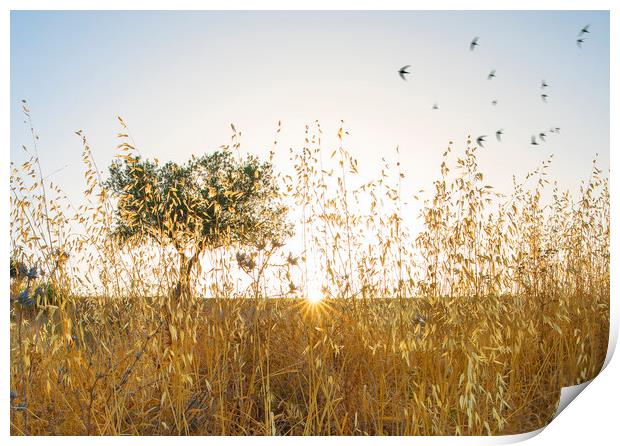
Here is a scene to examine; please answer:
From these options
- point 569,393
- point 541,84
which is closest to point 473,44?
point 541,84

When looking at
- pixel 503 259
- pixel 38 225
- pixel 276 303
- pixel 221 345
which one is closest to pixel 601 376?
pixel 503 259

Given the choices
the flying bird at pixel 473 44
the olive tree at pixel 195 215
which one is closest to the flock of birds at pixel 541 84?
the flying bird at pixel 473 44

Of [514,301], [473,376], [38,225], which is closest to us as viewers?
[473,376]

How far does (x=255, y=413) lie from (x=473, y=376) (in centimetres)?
85

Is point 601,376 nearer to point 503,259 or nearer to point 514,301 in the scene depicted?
point 514,301

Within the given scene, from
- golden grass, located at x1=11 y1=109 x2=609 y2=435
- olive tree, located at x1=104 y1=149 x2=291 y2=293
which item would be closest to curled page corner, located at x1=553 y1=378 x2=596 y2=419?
golden grass, located at x1=11 y1=109 x2=609 y2=435

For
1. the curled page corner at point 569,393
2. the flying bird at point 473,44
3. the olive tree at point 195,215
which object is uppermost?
the flying bird at point 473,44

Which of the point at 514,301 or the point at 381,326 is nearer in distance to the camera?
the point at 381,326

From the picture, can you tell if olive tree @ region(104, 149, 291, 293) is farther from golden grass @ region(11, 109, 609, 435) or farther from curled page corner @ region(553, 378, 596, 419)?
curled page corner @ region(553, 378, 596, 419)

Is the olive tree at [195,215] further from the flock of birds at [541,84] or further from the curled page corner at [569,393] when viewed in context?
the curled page corner at [569,393]

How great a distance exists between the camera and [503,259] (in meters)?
2.42

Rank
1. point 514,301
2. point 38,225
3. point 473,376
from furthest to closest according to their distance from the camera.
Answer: point 514,301 → point 38,225 → point 473,376

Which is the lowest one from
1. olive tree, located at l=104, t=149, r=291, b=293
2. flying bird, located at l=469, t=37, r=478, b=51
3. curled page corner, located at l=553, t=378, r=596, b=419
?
curled page corner, located at l=553, t=378, r=596, b=419

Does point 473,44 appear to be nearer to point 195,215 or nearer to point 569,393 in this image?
point 195,215
